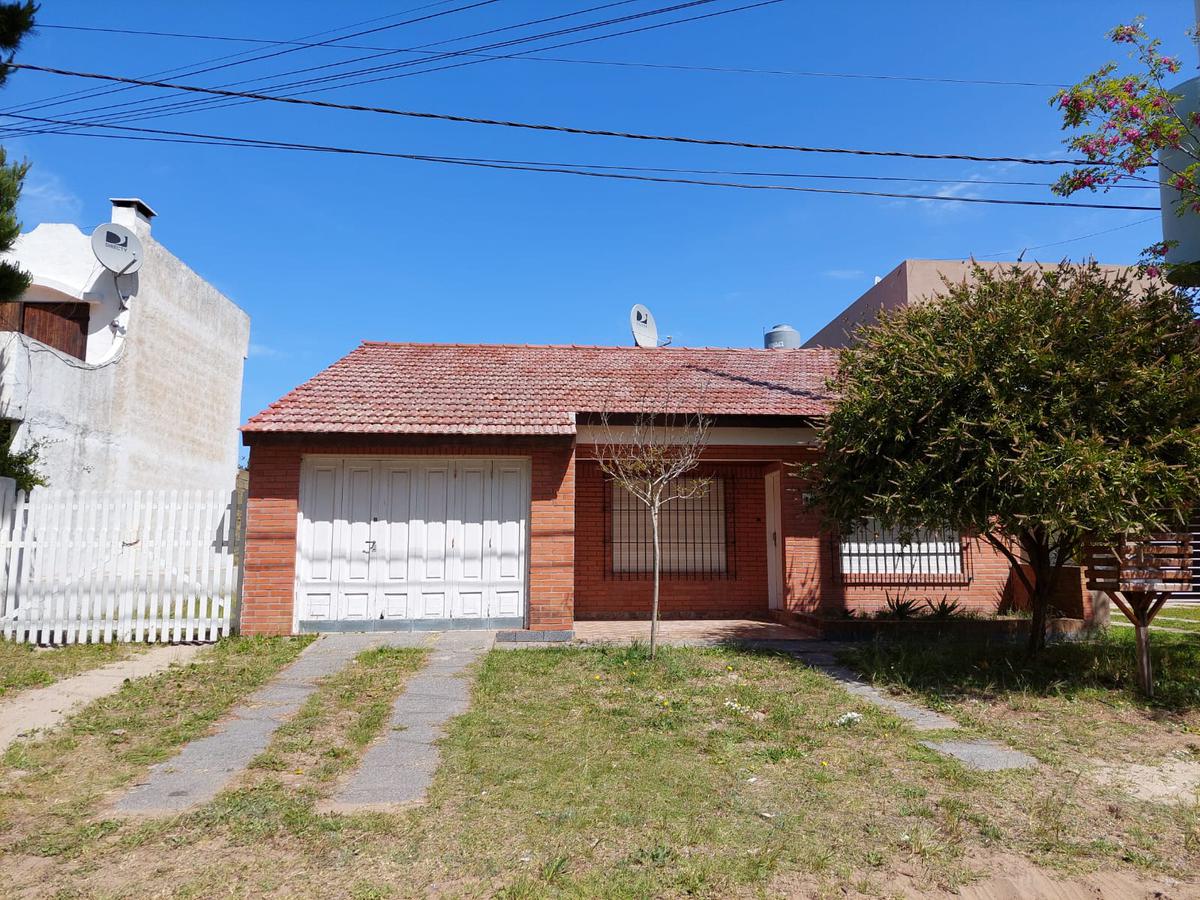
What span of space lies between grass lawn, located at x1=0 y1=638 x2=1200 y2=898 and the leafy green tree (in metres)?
1.77

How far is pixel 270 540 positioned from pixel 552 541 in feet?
11.7

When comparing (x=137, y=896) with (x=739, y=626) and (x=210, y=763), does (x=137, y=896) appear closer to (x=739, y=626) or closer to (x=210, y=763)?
(x=210, y=763)

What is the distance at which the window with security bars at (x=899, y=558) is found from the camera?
1199 centimetres

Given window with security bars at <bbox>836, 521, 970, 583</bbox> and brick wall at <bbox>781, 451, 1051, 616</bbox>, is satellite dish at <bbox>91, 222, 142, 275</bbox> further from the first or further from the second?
window with security bars at <bbox>836, 521, 970, 583</bbox>

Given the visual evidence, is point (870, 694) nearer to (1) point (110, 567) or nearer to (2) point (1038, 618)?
(2) point (1038, 618)

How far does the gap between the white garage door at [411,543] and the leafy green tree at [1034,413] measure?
471 centimetres

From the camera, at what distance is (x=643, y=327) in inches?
660

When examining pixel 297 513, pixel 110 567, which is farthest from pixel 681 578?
pixel 110 567

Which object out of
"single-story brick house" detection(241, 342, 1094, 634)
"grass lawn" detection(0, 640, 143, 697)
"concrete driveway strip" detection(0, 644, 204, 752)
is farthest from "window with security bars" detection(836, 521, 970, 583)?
"grass lawn" detection(0, 640, 143, 697)

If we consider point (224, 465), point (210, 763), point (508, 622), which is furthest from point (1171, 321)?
point (224, 465)

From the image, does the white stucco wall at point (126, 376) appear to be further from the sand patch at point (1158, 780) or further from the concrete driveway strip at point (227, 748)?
the sand patch at point (1158, 780)

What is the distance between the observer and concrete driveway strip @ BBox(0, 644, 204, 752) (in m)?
6.00

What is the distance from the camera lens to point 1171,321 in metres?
7.52

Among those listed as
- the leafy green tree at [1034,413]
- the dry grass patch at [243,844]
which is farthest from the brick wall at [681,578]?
the dry grass patch at [243,844]
